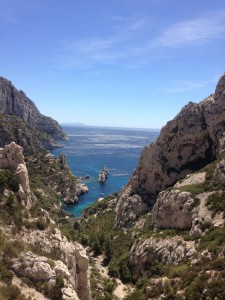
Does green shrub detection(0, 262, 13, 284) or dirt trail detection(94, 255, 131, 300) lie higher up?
green shrub detection(0, 262, 13, 284)

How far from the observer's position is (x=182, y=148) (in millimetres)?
82250

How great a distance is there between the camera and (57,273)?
32344mm

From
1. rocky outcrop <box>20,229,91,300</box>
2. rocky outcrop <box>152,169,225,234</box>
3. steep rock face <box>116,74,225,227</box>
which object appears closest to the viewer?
rocky outcrop <box>20,229,91,300</box>

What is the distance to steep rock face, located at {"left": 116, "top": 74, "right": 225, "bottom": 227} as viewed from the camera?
260 ft

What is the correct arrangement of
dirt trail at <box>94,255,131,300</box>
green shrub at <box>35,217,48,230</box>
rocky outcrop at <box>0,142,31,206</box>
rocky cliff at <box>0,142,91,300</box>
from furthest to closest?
dirt trail at <box>94,255,131,300</box> < rocky outcrop at <box>0,142,31,206</box> < green shrub at <box>35,217,48,230</box> < rocky cliff at <box>0,142,91,300</box>

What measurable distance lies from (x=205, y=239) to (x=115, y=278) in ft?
62.5

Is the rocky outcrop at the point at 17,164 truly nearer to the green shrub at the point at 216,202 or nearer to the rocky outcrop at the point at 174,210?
the rocky outcrop at the point at 174,210

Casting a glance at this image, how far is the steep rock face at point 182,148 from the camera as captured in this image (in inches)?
3120

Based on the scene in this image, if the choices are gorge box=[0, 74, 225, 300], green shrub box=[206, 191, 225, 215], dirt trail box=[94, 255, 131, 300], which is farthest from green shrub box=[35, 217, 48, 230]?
green shrub box=[206, 191, 225, 215]

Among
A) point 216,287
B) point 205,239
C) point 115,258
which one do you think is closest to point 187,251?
point 205,239

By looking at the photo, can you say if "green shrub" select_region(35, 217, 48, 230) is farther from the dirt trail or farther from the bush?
the dirt trail

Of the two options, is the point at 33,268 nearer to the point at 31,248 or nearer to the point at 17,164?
the point at 31,248

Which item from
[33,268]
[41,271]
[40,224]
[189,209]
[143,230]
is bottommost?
[143,230]

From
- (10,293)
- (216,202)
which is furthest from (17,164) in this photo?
(216,202)
